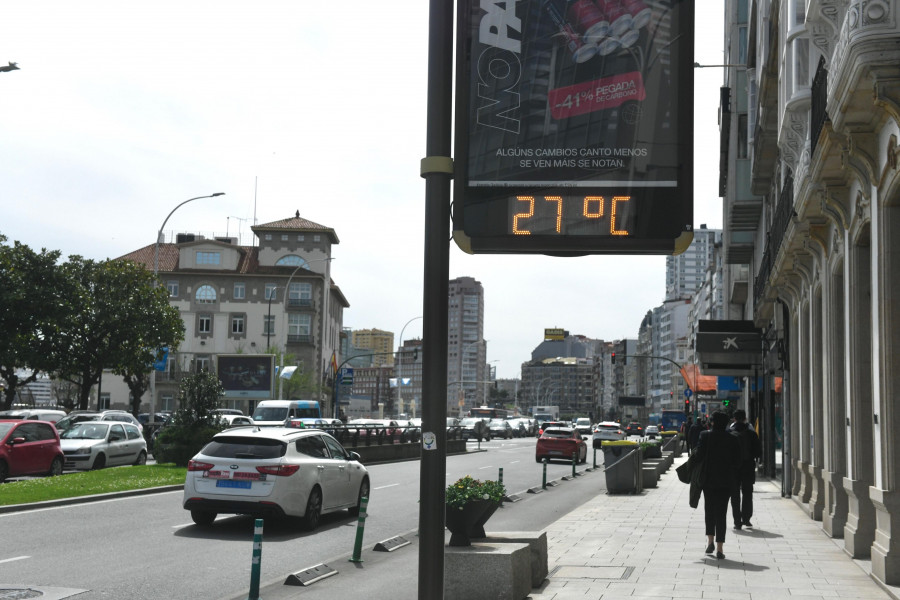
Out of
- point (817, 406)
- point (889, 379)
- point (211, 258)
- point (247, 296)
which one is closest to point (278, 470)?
point (889, 379)

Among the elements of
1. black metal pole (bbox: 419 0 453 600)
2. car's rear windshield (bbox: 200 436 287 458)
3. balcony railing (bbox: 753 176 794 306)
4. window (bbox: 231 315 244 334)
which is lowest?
car's rear windshield (bbox: 200 436 287 458)

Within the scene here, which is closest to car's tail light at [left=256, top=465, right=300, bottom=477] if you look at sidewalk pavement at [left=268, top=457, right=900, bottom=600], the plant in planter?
sidewalk pavement at [left=268, top=457, right=900, bottom=600]

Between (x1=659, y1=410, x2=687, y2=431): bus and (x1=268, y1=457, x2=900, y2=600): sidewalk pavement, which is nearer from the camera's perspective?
(x1=268, y1=457, x2=900, y2=600): sidewalk pavement

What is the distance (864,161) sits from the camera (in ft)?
35.4

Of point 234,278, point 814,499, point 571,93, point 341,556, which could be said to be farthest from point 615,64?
point 234,278

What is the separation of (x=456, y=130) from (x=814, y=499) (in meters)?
15.0

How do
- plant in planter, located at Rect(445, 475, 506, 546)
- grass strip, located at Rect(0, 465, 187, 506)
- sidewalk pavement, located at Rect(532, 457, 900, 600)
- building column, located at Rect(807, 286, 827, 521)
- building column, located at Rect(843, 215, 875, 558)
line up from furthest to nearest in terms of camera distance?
grass strip, located at Rect(0, 465, 187, 506) < building column, located at Rect(807, 286, 827, 521) < building column, located at Rect(843, 215, 875, 558) < sidewalk pavement, located at Rect(532, 457, 900, 600) < plant in planter, located at Rect(445, 475, 506, 546)

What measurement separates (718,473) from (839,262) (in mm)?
4150

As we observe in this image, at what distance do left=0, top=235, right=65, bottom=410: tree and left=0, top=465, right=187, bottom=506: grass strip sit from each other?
1771 cm

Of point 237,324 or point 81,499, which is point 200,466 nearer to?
point 81,499

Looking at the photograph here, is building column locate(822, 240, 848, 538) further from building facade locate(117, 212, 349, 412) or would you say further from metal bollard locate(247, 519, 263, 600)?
building facade locate(117, 212, 349, 412)

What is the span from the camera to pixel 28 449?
80.0 ft

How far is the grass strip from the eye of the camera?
1934cm

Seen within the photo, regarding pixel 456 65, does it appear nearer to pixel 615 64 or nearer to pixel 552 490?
pixel 615 64
